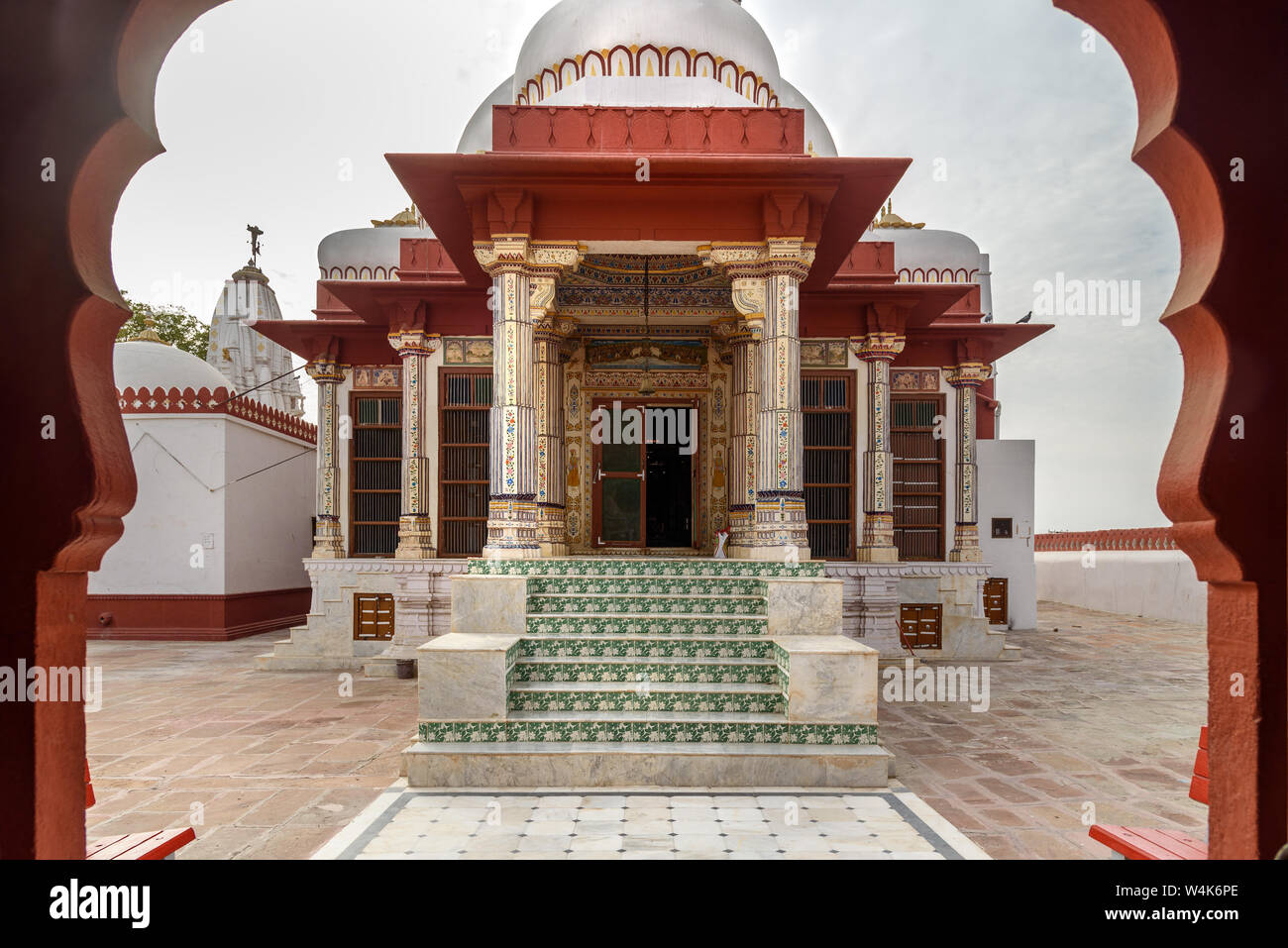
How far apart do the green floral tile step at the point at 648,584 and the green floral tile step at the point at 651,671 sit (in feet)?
2.95

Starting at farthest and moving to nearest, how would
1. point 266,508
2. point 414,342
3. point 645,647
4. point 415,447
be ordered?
point 266,508
point 415,447
point 414,342
point 645,647

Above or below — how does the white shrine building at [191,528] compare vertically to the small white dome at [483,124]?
below

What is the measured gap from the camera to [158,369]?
15.1 m

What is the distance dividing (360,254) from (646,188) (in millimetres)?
6484

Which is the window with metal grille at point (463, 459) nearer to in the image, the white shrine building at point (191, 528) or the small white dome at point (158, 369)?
the white shrine building at point (191, 528)

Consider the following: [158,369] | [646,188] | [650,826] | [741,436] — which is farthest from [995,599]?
[158,369]

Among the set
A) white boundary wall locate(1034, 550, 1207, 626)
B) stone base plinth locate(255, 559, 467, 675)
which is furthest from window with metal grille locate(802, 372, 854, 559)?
white boundary wall locate(1034, 550, 1207, 626)

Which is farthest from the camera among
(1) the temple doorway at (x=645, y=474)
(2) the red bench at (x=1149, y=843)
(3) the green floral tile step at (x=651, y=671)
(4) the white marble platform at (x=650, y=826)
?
(1) the temple doorway at (x=645, y=474)

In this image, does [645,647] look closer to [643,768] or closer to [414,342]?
[643,768]

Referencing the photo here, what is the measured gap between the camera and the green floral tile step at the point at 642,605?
6812 mm

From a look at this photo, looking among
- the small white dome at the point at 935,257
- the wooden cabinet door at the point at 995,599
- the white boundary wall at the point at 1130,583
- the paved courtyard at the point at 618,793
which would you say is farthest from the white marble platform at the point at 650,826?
the white boundary wall at the point at 1130,583

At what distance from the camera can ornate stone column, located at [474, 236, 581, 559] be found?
7336mm

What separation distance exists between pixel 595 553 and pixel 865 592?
3765 mm
